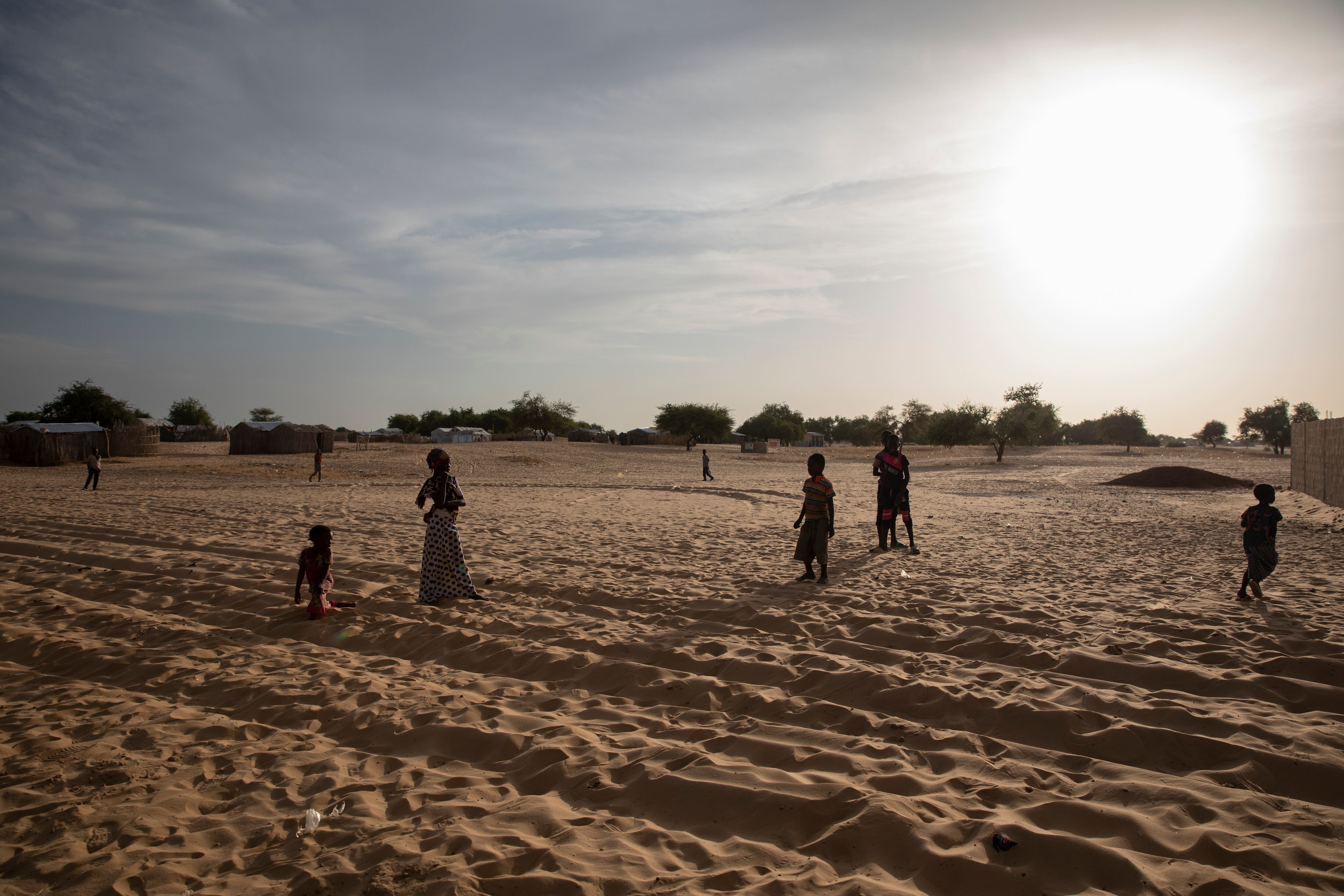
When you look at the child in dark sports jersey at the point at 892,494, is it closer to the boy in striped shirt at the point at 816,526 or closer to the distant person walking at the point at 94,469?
the boy in striped shirt at the point at 816,526

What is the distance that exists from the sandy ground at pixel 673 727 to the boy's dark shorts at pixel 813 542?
610 millimetres

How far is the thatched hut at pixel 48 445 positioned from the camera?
3481 cm

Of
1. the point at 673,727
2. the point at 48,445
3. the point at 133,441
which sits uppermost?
the point at 133,441

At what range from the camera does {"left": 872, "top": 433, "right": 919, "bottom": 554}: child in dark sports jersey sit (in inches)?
411

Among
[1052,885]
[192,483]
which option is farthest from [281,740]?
[192,483]

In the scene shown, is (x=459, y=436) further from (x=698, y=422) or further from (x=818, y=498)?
(x=818, y=498)

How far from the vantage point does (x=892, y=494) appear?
10.7 meters

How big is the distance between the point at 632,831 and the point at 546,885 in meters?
0.55

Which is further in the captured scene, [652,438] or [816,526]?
[652,438]

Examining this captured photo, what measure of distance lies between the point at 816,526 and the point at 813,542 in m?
0.22

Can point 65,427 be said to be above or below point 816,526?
above

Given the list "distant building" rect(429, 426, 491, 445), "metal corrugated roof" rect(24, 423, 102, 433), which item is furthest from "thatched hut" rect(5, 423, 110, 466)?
"distant building" rect(429, 426, 491, 445)

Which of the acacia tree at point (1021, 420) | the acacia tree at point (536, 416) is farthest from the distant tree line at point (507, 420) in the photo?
the acacia tree at point (1021, 420)

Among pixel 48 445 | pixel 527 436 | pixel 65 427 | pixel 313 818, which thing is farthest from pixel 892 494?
pixel 527 436
